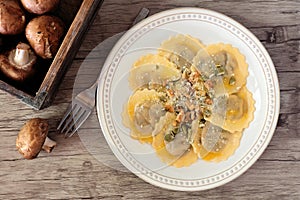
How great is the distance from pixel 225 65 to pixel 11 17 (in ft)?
1.63

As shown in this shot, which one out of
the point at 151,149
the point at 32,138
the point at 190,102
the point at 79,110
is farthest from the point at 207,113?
the point at 32,138

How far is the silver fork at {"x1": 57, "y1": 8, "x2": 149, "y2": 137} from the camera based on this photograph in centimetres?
134

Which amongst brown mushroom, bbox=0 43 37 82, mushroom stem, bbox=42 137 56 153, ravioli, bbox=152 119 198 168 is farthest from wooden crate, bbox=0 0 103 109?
ravioli, bbox=152 119 198 168

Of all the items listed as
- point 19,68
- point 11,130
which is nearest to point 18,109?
point 11,130

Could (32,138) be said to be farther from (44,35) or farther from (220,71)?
(220,71)

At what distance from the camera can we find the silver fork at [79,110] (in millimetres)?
1345

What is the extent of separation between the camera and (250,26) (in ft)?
4.55

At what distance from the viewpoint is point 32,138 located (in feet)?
4.16

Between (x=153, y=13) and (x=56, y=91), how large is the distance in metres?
0.29

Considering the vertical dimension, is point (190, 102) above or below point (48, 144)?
above

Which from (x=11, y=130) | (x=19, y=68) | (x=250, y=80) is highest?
(x=250, y=80)

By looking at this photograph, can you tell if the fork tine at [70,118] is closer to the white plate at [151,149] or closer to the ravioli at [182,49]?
the white plate at [151,149]

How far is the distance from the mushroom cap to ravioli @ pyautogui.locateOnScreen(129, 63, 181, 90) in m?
0.23

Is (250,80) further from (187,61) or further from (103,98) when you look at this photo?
(103,98)
